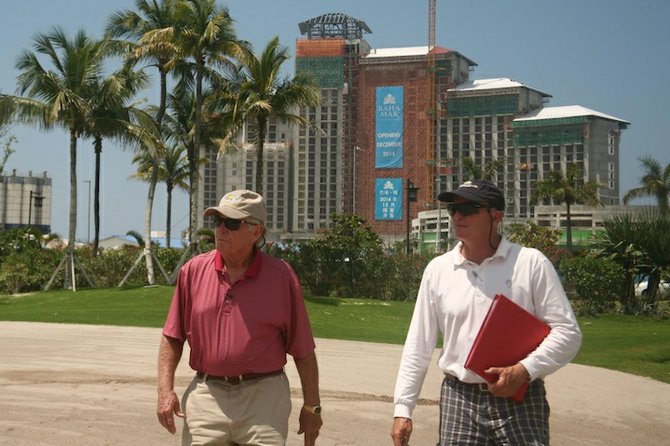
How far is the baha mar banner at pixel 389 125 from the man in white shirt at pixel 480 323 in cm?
13870

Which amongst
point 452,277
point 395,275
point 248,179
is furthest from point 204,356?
point 248,179

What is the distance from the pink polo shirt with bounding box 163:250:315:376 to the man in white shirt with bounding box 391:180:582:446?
0.59 metres

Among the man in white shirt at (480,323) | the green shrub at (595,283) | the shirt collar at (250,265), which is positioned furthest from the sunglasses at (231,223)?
the green shrub at (595,283)

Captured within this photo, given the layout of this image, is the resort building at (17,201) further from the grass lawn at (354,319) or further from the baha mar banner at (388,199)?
the grass lawn at (354,319)

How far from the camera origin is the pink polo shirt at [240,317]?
436 centimetres

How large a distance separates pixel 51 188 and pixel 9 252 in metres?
104

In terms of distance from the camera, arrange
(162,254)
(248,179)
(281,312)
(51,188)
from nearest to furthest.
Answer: (281,312) → (162,254) → (51,188) → (248,179)

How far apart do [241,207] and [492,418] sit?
1.47m

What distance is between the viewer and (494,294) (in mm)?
4062

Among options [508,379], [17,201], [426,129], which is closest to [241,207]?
[508,379]

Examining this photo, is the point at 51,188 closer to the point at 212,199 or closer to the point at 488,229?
the point at 212,199

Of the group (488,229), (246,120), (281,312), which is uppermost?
(246,120)

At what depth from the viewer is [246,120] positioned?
34.8m

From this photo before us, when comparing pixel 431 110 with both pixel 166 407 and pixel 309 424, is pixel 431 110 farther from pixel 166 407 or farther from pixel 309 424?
pixel 166 407
